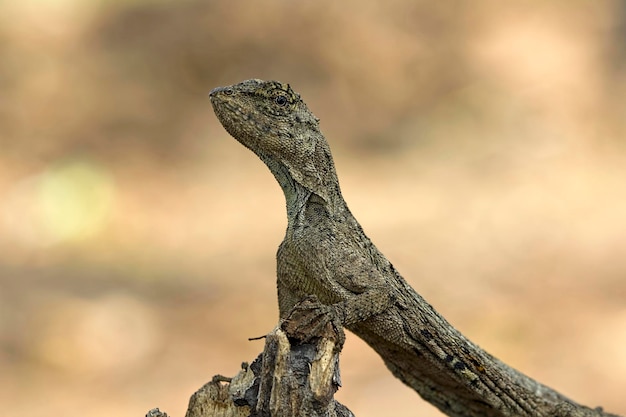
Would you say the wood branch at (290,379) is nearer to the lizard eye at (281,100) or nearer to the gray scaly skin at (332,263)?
the gray scaly skin at (332,263)

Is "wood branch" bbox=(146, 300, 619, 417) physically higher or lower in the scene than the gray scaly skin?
lower

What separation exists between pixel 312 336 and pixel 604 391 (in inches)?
445

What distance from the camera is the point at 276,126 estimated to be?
7.20 m

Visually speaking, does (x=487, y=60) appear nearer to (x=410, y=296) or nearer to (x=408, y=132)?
(x=408, y=132)

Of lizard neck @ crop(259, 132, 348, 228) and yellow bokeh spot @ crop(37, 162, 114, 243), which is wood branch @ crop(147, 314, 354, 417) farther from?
yellow bokeh spot @ crop(37, 162, 114, 243)

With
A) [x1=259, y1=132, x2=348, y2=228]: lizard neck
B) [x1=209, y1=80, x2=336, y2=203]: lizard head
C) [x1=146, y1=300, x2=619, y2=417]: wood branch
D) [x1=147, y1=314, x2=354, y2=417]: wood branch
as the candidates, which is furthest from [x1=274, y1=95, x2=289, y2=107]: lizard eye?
[x1=147, y1=314, x2=354, y2=417]: wood branch

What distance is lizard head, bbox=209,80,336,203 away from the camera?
718cm

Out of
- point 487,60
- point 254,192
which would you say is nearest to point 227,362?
point 254,192

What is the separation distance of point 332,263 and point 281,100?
1693 millimetres

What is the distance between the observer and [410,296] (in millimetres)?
7363

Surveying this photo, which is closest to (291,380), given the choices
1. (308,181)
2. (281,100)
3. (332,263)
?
(332,263)

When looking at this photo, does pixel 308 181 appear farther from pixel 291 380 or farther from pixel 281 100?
pixel 291 380

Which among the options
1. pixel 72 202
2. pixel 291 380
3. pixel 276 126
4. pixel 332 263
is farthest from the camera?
pixel 72 202

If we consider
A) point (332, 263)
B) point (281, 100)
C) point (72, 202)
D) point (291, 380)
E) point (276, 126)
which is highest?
point (72, 202)
